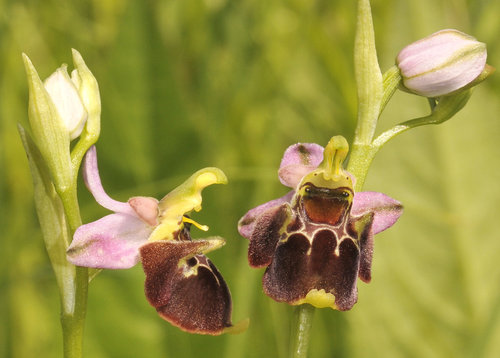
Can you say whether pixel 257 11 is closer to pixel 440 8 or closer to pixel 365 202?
pixel 440 8

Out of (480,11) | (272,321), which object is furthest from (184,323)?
(480,11)

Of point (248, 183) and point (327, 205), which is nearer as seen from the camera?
point (327, 205)

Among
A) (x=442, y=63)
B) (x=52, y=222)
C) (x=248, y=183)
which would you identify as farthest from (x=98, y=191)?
(x=248, y=183)

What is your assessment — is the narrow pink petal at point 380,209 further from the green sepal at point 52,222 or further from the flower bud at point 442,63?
the green sepal at point 52,222

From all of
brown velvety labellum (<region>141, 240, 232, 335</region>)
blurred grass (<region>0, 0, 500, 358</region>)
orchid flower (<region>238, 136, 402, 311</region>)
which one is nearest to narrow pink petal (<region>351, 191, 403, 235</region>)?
orchid flower (<region>238, 136, 402, 311</region>)

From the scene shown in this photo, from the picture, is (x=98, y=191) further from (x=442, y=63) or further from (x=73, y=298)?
(x=442, y=63)

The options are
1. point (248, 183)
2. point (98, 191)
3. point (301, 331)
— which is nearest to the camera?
point (301, 331)
